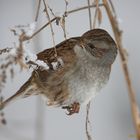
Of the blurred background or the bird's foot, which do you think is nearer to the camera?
the bird's foot

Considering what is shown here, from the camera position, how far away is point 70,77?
1467 mm

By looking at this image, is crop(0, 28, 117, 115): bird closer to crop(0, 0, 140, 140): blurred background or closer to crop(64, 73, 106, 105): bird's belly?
crop(64, 73, 106, 105): bird's belly

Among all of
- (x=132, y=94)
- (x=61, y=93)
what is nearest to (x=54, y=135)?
(x=61, y=93)

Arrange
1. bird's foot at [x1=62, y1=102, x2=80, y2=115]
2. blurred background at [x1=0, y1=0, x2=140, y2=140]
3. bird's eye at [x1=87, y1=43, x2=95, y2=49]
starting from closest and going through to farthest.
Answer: bird's eye at [x1=87, y1=43, x2=95, y2=49] < bird's foot at [x1=62, y1=102, x2=80, y2=115] < blurred background at [x1=0, y1=0, x2=140, y2=140]

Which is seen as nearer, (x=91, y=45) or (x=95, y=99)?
(x=91, y=45)

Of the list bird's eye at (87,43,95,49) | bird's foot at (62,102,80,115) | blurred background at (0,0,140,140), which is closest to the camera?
bird's eye at (87,43,95,49)

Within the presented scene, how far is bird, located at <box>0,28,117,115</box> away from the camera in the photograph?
135cm

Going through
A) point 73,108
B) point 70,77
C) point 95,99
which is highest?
point 95,99

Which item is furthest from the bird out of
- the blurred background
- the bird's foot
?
the blurred background

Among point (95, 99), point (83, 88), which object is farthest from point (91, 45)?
point (95, 99)

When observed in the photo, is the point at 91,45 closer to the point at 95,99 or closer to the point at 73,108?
the point at 73,108

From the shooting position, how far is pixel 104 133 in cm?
262

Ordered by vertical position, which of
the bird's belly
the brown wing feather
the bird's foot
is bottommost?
the bird's foot

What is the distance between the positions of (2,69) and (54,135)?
5.87ft
